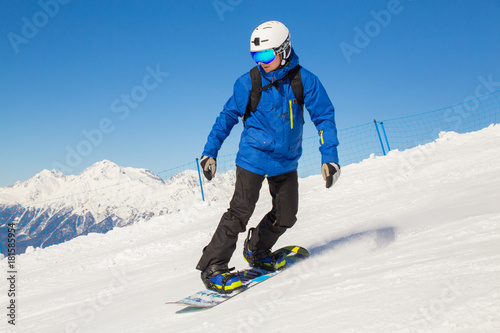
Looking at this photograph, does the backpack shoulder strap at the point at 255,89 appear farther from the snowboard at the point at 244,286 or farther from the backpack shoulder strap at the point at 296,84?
the snowboard at the point at 244,286

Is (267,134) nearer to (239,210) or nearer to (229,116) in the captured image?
(229,116)

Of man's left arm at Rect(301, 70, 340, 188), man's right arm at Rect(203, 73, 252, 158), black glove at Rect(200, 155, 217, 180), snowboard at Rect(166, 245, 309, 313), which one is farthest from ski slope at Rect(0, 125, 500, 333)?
man's right arm at Rect(203, 73, 252, 158)

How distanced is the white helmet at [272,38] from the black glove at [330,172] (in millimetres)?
951

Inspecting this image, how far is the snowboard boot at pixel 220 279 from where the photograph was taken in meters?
2.92

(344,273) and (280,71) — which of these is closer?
(344,273)

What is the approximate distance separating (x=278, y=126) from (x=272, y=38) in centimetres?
72

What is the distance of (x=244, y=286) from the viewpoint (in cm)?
300

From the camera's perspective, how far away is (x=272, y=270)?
3416 millimetres

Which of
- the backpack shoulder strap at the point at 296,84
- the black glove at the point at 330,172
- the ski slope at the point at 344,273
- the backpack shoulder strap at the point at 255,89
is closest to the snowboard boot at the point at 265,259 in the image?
the ski slope at the point at 344,273

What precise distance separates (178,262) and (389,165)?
6998mm

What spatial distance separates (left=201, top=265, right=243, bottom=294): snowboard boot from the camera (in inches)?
115

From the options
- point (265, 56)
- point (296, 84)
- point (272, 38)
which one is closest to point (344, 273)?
point (296, 84)

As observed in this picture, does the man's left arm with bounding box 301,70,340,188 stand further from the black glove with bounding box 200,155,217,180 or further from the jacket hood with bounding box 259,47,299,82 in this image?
the black glove with bounding box 200,155,217,180

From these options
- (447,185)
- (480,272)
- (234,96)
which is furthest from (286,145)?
(447,185)
